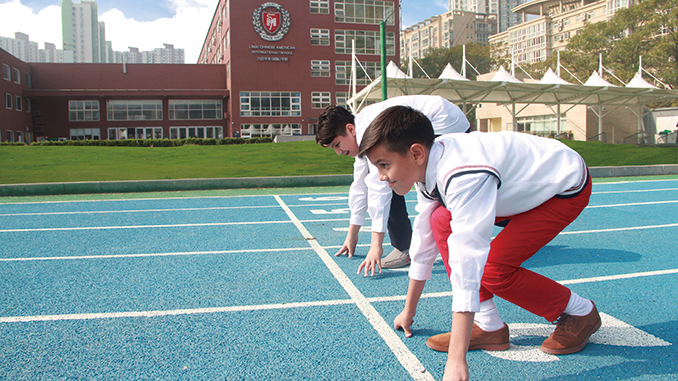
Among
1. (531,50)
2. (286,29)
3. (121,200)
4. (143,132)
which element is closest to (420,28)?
(531,50)

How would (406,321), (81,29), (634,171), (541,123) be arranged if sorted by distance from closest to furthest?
(406,321) → (634,171) → (541,123) → (81,29)

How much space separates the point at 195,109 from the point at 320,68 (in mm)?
14860

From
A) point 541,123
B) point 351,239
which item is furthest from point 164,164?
point 541,123

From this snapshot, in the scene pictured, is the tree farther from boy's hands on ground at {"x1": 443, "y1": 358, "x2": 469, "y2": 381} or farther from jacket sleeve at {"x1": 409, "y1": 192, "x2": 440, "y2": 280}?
boy's hands on ground at {"x1": 443, "y1": 358, "x2": 469, "y2": 381}

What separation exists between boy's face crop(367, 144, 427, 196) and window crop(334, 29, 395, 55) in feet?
169

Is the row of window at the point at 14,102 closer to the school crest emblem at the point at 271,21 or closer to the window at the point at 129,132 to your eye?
the window at the point at 129,132

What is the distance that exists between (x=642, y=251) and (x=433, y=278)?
2.73 metres

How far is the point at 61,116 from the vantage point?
49188 millimetres

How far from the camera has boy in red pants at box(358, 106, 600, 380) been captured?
201cm

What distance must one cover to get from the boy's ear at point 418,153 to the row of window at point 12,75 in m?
52.7

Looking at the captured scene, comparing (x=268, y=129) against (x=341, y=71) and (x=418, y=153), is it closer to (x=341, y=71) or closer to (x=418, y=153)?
(x=341, y=71)

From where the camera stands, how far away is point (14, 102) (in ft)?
148

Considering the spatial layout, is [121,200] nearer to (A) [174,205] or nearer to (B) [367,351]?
(A) [174,205]

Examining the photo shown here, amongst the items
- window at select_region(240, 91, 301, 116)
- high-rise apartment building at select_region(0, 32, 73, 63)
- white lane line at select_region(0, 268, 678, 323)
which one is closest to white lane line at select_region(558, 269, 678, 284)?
white lane line at select_region(0, 268, 678, 323)
